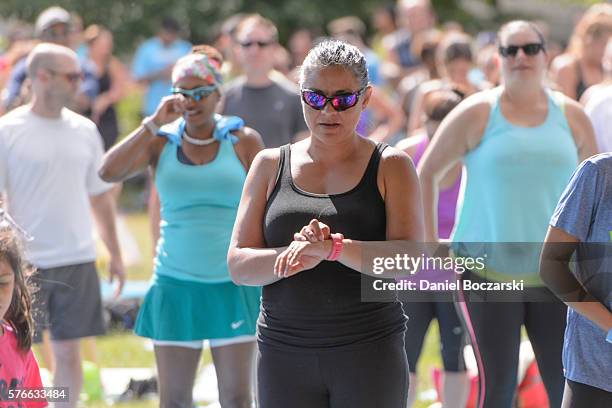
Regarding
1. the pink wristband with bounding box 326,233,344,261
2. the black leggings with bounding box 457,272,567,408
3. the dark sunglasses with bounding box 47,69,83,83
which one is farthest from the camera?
the dark sunglasses with bounding box 47,69,83,83

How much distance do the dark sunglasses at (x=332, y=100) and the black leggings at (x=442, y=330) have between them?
235 cm

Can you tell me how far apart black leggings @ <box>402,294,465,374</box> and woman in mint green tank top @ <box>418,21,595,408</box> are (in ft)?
2.15

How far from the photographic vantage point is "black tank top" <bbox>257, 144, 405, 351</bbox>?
12.9 ft

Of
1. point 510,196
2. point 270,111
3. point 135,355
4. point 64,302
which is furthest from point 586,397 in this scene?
point 135,355

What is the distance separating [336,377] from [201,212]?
Answer: 165cm

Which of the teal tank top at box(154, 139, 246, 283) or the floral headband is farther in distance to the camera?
the floral headband

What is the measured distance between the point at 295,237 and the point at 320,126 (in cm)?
46

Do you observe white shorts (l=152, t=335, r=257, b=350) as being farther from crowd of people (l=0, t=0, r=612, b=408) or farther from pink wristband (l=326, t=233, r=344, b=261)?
pink wristband (l=326, t=233, r=344, b=261)

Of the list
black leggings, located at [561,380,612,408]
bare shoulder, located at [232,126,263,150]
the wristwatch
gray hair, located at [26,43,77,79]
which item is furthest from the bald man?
black leggings, located at [561,380,612,408]

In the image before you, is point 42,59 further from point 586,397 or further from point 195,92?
point 586,397

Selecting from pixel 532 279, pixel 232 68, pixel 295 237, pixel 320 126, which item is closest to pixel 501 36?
pixel 532 279

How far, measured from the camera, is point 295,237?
3.72 m

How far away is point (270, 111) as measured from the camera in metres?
8.42

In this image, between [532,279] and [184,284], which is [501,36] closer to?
[532,279]
